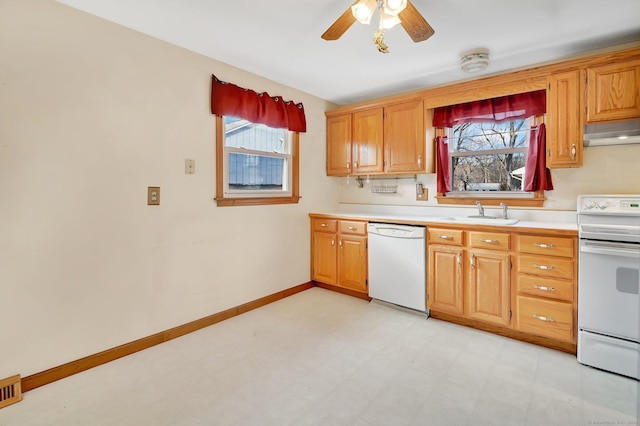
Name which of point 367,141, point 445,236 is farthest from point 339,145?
point 445,236

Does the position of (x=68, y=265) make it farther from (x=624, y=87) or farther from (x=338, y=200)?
(x=624, y=87)

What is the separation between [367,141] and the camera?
3738 mm

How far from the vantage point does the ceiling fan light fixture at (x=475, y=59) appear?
2648 millimetres

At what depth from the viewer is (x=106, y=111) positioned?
2.21 metres

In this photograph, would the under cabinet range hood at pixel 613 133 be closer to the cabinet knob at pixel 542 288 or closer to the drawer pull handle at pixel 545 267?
the drawer pull handle at pixel 545 267

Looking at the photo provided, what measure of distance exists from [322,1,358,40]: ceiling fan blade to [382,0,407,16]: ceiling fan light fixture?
0.21 metres

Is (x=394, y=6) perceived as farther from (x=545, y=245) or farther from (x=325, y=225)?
(x=325, y=225)

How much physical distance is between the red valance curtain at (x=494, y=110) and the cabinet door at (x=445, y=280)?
135 cm

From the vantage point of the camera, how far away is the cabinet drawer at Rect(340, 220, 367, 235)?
11.3 ft

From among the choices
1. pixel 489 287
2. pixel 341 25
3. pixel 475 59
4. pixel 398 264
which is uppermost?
pixel 475 59

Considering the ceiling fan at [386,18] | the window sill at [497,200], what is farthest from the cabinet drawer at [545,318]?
the ceiling fan at [386,18]

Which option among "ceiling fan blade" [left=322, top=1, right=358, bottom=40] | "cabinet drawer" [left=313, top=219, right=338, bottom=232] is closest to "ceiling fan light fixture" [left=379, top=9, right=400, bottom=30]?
"ceiling fan blade" [left=322, top=1, right=358, bottom=40]

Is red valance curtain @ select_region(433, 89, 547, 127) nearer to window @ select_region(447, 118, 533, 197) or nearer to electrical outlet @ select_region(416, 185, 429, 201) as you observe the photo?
window @ select_region(447, 118, 533, 197)

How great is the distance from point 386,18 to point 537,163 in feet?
6.56
